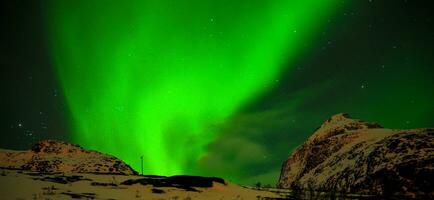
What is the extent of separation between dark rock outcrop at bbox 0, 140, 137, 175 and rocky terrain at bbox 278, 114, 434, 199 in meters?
46.3

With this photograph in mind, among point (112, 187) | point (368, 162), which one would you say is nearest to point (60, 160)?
point (112, 187)

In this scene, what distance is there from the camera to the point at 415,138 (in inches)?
1439

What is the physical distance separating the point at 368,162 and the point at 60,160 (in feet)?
234

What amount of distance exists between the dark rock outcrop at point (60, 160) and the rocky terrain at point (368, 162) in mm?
46274

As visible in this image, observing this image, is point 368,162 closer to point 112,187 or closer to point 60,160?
point 112,187

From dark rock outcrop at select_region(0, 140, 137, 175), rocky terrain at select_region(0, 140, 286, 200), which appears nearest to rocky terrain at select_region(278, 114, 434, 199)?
rocky terrain at select_region(0, 140, 286, 200)

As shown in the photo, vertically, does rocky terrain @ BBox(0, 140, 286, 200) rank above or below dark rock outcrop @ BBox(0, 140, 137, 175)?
below

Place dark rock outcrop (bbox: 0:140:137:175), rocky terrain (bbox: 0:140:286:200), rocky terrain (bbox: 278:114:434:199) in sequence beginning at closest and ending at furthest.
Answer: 1. rocky terrain (bbox: 0:140:286:200)
2. rocky terrain (bbox: 278:114:434:199)
3. dark rock outcrop (bbox: 0:140:137:175)

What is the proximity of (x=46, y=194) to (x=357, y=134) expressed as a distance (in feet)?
133

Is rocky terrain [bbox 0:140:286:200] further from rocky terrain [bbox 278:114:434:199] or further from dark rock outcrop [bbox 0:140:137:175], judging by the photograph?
dark rock outcrop [bbox 0:140:137:175]

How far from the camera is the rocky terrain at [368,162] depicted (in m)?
31.8

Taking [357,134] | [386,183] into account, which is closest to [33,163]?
[357,134]

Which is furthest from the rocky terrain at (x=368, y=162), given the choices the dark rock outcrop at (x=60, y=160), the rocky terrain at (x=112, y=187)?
the dark rock outcrop at (x=60, y=160)

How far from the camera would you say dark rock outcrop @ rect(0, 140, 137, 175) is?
265 ft
